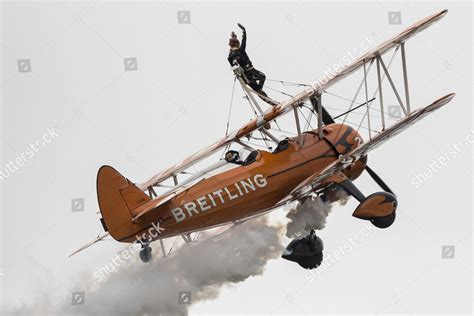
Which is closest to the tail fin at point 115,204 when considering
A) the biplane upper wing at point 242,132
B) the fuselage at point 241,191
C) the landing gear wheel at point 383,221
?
the fuselage at point 241,191

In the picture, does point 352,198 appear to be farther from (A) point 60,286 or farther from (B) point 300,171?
(A) point 60,286

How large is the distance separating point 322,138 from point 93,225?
43.3ft

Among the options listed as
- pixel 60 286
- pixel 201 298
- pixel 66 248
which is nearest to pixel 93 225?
pixel 66 248

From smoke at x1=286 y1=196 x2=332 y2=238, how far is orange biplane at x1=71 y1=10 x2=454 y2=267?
7.7 inches

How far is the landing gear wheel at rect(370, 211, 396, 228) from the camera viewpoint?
59.9 ft

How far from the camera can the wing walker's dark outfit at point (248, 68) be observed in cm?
2058

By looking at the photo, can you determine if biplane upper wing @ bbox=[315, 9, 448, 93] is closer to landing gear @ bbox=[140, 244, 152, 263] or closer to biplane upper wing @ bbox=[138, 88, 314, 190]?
biplane upper wing @ bbox=[138, 88, 314, 190]

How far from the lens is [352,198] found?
20094 millimetres

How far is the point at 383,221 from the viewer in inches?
720

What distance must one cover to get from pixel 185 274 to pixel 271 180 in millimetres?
3203

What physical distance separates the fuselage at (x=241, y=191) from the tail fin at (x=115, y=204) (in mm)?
196

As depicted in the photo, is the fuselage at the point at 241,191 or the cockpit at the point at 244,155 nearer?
the fuselage at the point at 241,191
